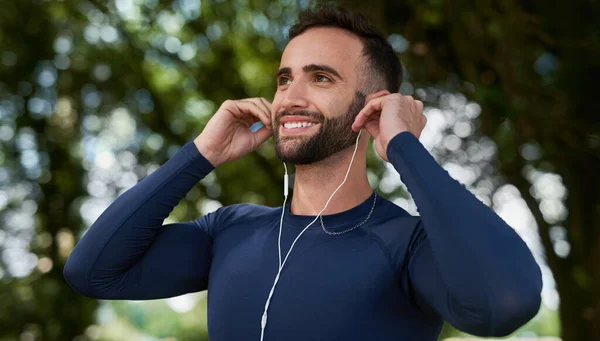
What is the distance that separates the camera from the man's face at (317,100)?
2.14 meters

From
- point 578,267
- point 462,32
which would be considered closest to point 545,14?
point 462,32

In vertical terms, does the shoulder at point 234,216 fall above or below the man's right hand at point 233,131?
below

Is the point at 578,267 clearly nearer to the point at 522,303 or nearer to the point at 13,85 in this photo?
the point at 522,303

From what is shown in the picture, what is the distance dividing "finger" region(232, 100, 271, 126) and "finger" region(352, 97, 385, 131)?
388 mm

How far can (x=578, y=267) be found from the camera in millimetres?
5531

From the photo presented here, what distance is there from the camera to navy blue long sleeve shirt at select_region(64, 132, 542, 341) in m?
1.63

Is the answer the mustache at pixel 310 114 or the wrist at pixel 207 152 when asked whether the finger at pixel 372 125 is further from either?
the wrist at pixel 207 152

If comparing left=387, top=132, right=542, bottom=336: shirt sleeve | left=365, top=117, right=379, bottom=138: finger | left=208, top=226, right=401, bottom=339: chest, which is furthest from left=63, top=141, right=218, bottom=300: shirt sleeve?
left=387, top=132, right=542, bottom=336: shirt sleeve

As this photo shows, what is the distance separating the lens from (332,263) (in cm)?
197

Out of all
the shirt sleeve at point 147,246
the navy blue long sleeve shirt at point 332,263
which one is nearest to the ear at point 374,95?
the navy blue long sleeve shirt at point 332,263

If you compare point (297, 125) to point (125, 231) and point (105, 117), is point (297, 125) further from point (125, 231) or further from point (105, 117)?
point (105, 117)

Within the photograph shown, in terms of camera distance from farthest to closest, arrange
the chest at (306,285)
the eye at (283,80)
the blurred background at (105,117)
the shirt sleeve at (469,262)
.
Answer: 1. the blurred background at (105,117)
2. the eye at (283,80)
3. the chest at (306,285)
4. the shirt sleeve at (469,262)

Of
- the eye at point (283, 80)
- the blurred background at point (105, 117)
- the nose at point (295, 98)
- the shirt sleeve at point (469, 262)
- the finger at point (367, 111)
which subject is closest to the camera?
the shirt sleeve at point (469, 262)

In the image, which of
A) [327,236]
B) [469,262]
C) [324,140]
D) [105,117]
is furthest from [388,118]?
[105,117]
